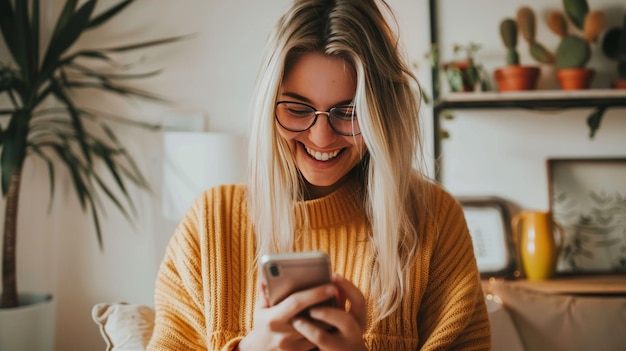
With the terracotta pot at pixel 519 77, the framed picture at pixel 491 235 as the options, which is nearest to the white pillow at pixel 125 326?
the framed picture at pixel 491 235

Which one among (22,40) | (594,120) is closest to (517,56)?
(594,120)

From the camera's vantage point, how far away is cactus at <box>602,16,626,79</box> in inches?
82.2

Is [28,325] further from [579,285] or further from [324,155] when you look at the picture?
[579,285]

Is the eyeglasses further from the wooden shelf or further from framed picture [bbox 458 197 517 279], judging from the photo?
framed picture [bbox 458 197 517 279]

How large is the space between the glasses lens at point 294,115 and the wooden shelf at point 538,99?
1193 millimetres

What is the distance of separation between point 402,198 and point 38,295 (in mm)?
1491

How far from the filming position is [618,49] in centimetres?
212

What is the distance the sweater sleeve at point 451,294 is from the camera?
1017 millimetres

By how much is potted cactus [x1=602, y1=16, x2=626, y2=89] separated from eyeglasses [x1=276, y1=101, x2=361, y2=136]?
59.2 inches

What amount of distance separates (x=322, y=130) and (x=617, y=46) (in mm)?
1653

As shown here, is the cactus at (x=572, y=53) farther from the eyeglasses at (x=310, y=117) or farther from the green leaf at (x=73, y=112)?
the green leaf at (x=73, y=112)

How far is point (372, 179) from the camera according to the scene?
1.08m

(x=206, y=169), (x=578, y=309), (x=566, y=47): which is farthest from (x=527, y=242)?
(x=206, y=169)

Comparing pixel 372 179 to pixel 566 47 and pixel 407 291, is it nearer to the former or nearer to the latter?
pixel 407 291
